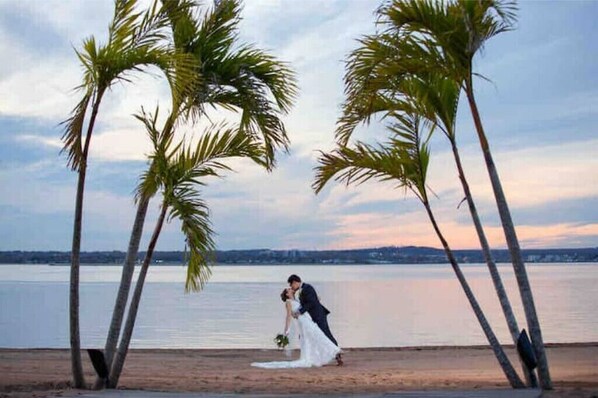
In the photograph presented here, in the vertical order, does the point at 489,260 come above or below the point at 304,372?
above

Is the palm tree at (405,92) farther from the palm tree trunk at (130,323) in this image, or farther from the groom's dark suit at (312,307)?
the groom's dark suit at (312,307)

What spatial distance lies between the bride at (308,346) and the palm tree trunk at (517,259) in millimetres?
7533

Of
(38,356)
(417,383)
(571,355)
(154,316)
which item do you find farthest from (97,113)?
(154,316)

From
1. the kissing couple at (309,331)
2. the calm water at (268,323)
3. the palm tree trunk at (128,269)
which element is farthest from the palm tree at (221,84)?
the calm water at (268,323)

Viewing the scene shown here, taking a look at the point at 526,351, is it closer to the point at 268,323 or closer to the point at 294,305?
the point at 294,305

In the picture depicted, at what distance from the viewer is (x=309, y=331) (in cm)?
1870

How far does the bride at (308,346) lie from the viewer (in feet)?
59.9

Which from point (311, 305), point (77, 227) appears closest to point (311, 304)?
point (311, 305)

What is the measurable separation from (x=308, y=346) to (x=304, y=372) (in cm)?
172

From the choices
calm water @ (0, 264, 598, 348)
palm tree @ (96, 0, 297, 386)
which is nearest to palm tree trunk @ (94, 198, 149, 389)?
palm tree @ (96, 0, 297, 386)

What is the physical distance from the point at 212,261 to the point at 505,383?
4.26 metres

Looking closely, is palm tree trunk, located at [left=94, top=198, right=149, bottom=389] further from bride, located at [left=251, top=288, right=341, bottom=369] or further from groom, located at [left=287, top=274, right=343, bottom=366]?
groom, located at [left=287, top=274, right=343, bottom=366]

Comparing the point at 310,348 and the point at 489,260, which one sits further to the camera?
the point at 310,348

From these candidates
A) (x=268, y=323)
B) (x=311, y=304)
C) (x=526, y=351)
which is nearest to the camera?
(x=526, y=351)
